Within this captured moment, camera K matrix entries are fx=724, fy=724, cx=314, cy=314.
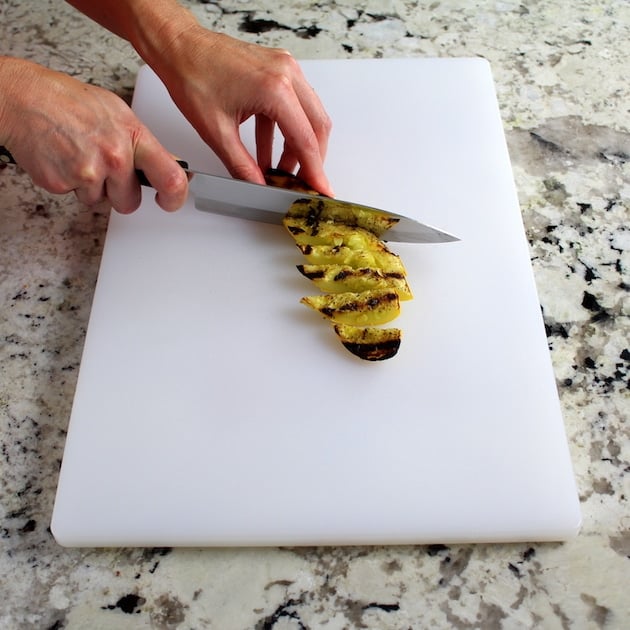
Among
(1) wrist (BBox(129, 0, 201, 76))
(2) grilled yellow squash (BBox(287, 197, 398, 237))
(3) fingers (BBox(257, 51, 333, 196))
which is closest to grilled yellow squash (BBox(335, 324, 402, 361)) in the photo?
(2) grilled yellow squash (BBox(287, 197, 398, 237))

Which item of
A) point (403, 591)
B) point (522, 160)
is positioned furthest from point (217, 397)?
point (522, 160)

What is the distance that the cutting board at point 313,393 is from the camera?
4.43 ft

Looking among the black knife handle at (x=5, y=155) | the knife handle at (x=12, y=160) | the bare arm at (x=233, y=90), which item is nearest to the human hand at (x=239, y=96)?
the bare arm at (x=233, y=90)

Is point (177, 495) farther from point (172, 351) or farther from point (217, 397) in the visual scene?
point (172, 351)

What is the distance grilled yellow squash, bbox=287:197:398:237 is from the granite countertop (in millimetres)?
408

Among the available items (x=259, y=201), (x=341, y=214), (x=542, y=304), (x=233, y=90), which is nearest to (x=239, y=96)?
(x=233, y=90)

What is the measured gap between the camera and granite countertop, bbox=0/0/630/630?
4.26ft

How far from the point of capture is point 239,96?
161 centimetres

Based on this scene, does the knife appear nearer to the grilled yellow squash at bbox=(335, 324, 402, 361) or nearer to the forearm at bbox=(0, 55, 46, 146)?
the forearm at bbox=(0, 55, 46, 146)

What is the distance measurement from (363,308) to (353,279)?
0.25ft

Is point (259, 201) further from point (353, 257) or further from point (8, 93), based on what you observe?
point (8, 93)

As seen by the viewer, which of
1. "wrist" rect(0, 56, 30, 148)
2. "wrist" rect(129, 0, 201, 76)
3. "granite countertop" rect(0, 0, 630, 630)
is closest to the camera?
"granite countertop" rect(0, 0, 630, 630)

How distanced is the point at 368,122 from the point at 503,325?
684 millimetres

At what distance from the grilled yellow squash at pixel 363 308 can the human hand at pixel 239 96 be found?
0.29 meters
